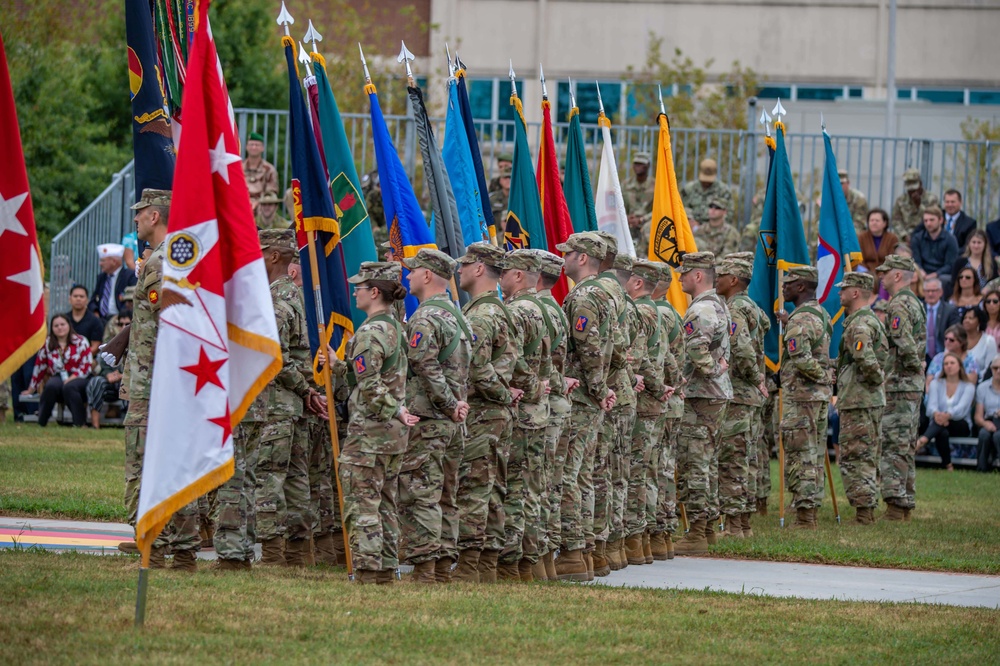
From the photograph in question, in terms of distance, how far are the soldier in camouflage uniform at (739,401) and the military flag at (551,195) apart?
1560 mm

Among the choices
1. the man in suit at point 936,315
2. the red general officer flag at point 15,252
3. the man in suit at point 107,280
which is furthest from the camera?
the man in suit at point 107,280

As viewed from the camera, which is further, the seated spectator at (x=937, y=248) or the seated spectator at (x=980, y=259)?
the seated spectator at (x=937, y=248)

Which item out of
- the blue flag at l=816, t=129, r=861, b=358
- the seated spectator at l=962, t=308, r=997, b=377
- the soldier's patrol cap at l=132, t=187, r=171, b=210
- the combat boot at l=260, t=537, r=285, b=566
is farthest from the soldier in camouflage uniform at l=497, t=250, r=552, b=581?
the seated spectator at l=962, t=308, r=997, b=377

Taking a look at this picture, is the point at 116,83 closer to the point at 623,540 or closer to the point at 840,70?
the point at 840,70

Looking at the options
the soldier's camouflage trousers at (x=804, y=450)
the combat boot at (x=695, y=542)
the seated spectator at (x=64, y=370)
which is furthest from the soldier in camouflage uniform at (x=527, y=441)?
the seated spectator at (x=64, y=370)

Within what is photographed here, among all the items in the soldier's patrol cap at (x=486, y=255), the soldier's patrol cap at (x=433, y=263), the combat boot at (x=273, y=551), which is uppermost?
the soldier's patrol cap at (x=486, y=255)

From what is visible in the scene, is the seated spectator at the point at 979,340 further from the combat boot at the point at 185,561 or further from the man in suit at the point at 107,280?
the combat boot at the point at 185,561

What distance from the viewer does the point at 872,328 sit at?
15.9m

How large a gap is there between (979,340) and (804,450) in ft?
24.4

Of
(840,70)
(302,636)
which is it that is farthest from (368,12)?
(302,636)

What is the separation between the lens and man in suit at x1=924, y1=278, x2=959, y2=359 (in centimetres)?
2225

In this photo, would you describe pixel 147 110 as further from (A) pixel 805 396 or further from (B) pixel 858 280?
(B) pixel 858 280

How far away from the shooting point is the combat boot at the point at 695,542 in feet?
45.3

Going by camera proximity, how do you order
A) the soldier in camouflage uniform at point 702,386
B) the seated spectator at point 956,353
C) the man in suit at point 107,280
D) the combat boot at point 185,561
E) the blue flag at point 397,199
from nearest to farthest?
the combat boot at point 185,561 → the blue flag at point 397,199 → the soldier in camouflage uniform at point 702,386 → the seated spectator at point 956,353 → the man in suit at point 107,280
